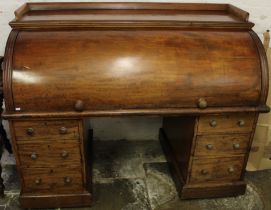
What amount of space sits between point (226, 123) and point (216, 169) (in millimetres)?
416

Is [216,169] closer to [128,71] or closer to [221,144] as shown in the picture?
[221,144]

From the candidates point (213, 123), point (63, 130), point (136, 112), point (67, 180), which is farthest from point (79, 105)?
point (213, 123)

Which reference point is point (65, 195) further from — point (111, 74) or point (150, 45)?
point (150, 45)

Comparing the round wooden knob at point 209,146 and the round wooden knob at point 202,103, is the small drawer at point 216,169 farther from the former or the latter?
the round wooden knob at point 202,103

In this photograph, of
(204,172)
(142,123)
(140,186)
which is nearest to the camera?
(204,172)

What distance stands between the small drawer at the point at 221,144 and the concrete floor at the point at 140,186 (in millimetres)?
463

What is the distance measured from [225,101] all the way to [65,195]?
4.48ft

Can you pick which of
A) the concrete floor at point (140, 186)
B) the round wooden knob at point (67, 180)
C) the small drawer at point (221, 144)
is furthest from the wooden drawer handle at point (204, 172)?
the round wooden knob at point (67, 180)

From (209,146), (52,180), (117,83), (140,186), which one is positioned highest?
(117,83)

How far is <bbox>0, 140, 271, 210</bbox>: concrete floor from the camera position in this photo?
2457 mm

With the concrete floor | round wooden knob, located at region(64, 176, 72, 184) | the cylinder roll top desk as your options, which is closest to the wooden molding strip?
the cylinder roll top desk

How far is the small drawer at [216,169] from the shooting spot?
2.36 metres

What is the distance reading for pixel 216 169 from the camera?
240cm

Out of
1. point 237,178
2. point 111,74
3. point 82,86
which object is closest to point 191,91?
point 111,74
